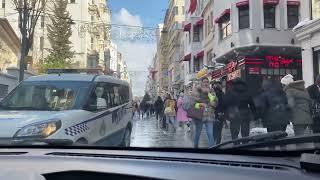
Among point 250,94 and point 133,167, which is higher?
point 250,94

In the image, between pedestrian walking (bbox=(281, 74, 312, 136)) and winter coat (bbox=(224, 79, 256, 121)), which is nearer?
winter coat (bbox=(224, 79, 256, 121))

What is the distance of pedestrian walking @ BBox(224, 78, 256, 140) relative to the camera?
5.01 meters

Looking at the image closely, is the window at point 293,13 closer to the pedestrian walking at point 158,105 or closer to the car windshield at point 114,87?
the pedestrian walking at point 158,105

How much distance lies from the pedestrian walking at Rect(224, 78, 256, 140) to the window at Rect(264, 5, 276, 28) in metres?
19.3

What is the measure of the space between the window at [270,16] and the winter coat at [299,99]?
17634 mm

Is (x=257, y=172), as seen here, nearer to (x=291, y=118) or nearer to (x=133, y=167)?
(x=133, y=167)

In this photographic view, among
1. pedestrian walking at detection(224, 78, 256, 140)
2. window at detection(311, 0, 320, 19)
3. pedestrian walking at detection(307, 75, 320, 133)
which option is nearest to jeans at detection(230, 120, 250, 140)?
pedestrian walking at detection(224, 78, 256, 140)

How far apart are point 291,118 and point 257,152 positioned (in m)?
2.61

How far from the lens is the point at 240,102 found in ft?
16.7

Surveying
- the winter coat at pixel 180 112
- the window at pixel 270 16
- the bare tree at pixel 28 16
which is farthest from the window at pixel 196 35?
the bare tree at pixel 28 16

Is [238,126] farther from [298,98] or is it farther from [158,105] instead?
[158,105]

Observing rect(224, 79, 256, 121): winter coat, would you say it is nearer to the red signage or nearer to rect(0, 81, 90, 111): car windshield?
the red signage

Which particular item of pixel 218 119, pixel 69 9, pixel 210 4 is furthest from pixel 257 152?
pixel 210 4

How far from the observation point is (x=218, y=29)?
31891 mm
